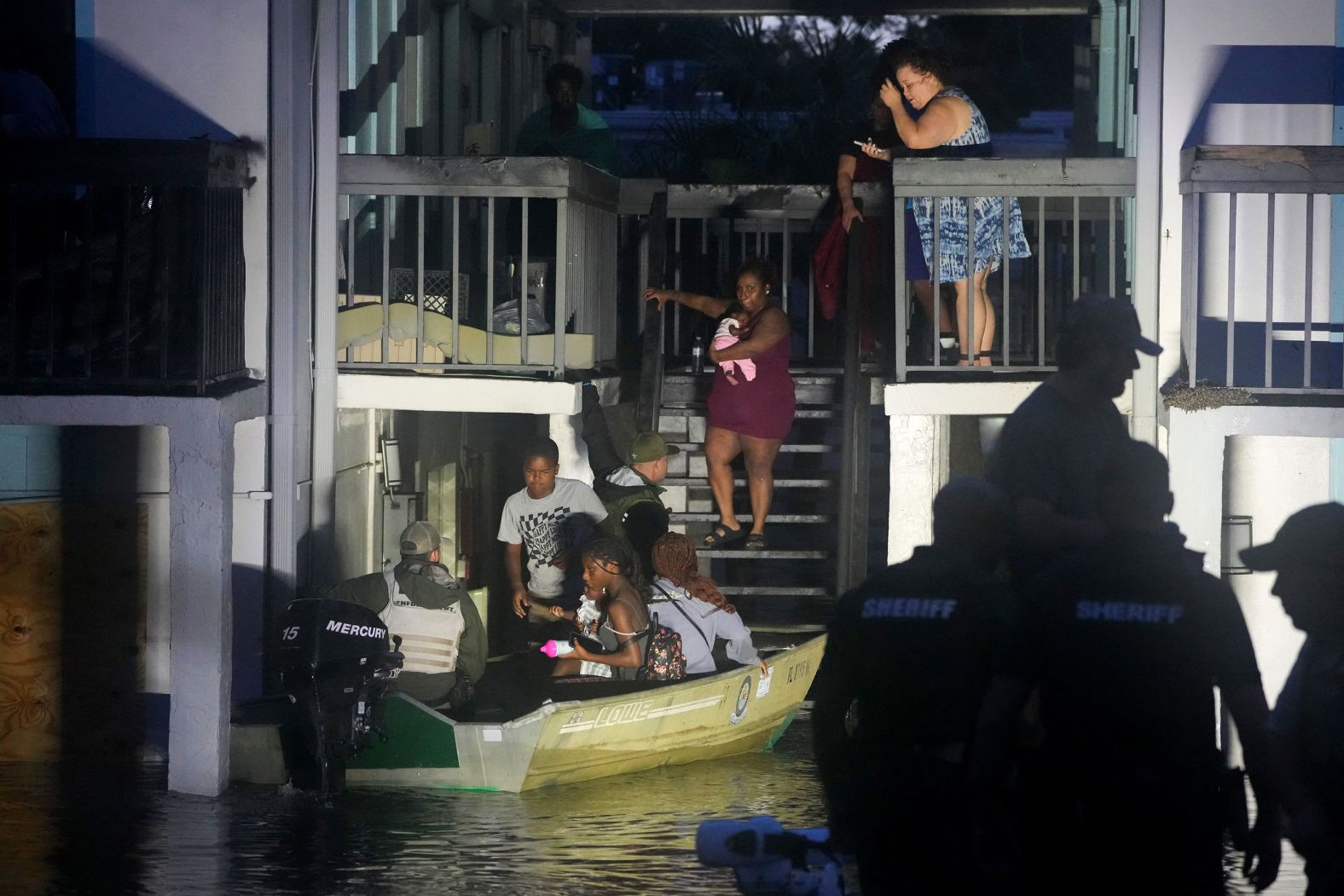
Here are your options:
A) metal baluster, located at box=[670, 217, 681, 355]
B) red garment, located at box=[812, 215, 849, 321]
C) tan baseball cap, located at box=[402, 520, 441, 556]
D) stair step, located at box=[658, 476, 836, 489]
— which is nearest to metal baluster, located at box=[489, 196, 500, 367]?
tan baseball cap, located at box=[402, 520, 441, 556]

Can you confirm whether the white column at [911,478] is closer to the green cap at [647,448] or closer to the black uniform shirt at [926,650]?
the green cap at [647,448]

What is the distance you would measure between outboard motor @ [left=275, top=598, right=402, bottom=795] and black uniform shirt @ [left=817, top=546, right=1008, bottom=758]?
421 centimetres

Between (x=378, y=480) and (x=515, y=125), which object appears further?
(x=515, y=125)

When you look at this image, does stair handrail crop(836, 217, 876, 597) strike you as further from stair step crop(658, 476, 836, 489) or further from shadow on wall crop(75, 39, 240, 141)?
shadow on wall crop(75, 39, 240, 141)

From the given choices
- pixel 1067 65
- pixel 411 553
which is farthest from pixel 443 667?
pixel 1067 65

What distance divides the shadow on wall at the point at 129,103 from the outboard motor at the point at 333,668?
283 centimetres

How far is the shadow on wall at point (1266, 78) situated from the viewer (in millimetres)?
9680

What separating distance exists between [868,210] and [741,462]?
1854 mm

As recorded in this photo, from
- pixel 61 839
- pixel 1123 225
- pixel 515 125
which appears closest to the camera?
pixel 61 839

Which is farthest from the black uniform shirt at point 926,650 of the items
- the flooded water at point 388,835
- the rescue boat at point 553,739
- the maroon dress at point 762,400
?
the maroon dress at point 762,400

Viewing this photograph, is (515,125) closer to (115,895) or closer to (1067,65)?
(115,895)

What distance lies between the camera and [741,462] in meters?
12.3

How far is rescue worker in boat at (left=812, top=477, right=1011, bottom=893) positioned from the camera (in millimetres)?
4758

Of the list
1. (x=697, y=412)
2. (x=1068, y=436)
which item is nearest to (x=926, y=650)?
(x=1068, y=436)
